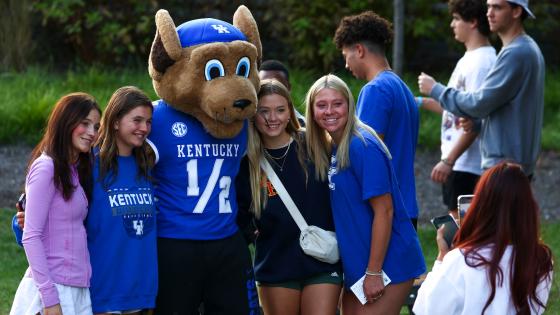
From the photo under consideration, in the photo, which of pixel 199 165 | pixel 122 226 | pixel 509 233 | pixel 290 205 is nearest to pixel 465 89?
pixel 290 205

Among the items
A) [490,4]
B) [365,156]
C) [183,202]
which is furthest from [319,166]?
[490,4]

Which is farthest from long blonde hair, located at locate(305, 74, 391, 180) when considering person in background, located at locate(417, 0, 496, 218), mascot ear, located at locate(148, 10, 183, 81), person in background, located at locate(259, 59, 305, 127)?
person in background, located at locate(417, 0, 496, 218)

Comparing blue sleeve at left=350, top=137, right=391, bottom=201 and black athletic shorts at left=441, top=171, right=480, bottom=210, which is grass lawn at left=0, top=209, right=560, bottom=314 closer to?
black athletic shorts at left=441, top=171, right=480, bottom=210

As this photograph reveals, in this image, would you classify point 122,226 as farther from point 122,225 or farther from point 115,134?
point 115,134

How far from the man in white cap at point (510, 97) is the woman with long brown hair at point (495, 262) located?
2466mm

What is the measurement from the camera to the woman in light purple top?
4797mm

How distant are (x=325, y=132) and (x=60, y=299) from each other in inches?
59.3

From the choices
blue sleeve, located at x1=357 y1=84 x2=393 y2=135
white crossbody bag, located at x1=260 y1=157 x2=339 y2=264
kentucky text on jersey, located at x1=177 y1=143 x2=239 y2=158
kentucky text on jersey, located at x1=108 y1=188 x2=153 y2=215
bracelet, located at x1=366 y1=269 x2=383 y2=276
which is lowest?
bracelet, located at x1=366 y1=269 x2=383 y2=276

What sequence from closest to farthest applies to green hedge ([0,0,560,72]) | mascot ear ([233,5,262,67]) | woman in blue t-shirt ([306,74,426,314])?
woman in blue t-shirt ([306,74,426,314]) < mascot ear ([233,5,262,67]) < green hedge ([0,0,560,72])

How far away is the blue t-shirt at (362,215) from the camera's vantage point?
5121 millimetres

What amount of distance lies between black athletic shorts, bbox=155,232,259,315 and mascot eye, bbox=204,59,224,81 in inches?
30.7

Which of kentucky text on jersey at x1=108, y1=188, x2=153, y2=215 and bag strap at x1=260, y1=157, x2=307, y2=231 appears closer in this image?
kentucky text on jersey at x1=108, y1=188, x2=153, y2=215

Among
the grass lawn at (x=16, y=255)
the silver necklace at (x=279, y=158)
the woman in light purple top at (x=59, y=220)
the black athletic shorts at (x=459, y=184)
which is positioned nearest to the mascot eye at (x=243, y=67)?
the silver necklace at (x=279, y=158)

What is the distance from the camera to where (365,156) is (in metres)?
5.11
